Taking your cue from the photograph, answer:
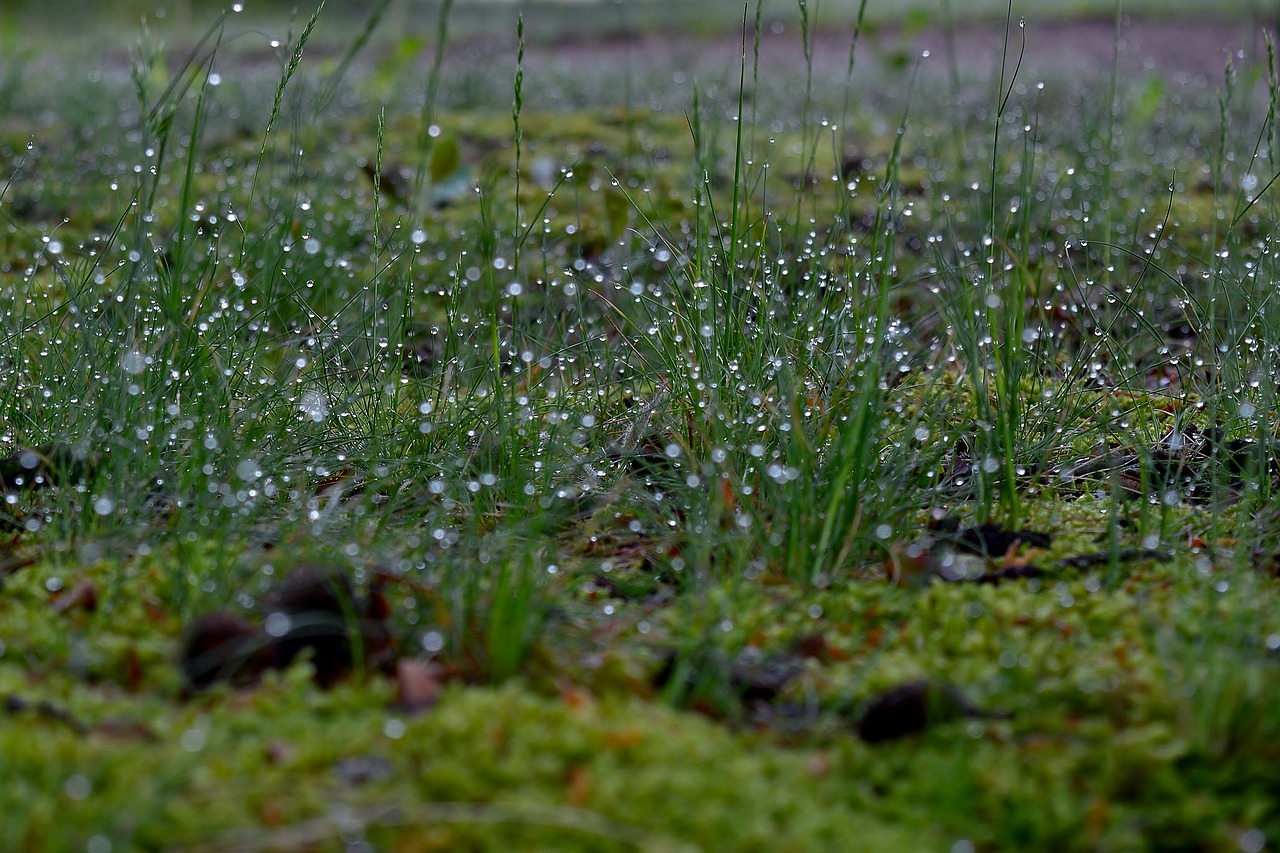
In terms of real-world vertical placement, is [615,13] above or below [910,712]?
above

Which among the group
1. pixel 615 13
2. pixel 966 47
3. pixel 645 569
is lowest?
pixel 645 569

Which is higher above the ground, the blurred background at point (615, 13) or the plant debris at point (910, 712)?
the blurred background at point (615, 13)

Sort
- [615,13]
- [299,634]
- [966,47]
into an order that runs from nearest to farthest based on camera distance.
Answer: [299,634], [966,47], [615,13]

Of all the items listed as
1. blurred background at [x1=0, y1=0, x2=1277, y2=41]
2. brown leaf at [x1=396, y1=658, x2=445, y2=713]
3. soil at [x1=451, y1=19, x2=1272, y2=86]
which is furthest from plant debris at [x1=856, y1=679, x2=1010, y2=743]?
blurred background at [x1=0, y1=0, x2=1277, y2=41]

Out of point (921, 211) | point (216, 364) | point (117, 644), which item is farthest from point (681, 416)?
point (921, 211)

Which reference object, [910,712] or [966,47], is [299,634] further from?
[966,47]

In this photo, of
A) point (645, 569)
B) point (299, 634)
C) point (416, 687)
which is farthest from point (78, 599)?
point (645, 569)

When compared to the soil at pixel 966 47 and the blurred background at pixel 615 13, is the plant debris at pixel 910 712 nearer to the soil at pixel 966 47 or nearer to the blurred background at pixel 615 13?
the soil at pixel 966 47

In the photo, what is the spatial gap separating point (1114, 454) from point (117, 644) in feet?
5.20

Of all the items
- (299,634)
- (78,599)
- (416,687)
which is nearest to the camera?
(416,687)

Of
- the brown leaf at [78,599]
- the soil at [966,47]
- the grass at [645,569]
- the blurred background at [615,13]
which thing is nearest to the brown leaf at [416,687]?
the grass at [645,569]

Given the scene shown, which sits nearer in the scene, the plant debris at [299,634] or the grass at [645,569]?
the grass at [645,569]

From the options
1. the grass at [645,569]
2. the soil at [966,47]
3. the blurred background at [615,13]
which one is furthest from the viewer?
the blurred background at [615,13]

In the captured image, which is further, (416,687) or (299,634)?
(299,634)
